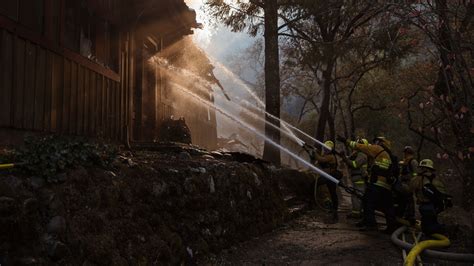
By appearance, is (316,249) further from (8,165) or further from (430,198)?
(8,165)

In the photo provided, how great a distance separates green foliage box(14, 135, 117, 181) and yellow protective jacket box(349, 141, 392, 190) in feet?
18.8

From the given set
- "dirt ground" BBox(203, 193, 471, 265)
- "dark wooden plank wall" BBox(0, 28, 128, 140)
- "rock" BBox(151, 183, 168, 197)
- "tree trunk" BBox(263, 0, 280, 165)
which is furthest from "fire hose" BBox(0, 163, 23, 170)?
"tree trunk" BBox(263, 0, 280, 165)

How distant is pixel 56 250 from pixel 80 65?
3859mm

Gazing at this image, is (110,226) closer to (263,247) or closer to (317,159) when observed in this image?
(263,247)

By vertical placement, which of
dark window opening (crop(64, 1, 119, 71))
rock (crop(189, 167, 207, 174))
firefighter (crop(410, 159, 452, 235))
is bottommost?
firefighter (crop(410, 159, 452, 235))

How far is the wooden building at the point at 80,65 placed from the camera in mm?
4668

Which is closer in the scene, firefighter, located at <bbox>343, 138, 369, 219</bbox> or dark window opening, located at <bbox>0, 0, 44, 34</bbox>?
dark window opening, located at <bbox>0, 0, 44, 34</bbox>

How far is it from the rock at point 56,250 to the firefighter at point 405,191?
284 inches

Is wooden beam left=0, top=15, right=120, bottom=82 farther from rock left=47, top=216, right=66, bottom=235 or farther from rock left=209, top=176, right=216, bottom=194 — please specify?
rock left=209, top=176, right=216, bottom=194

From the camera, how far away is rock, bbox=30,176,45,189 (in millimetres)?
3303

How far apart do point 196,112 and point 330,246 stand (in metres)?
14.1

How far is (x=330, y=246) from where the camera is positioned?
6781 mm

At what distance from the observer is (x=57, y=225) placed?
10.8 ft

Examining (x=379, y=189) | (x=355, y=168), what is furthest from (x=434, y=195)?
(x=355, y=168)
